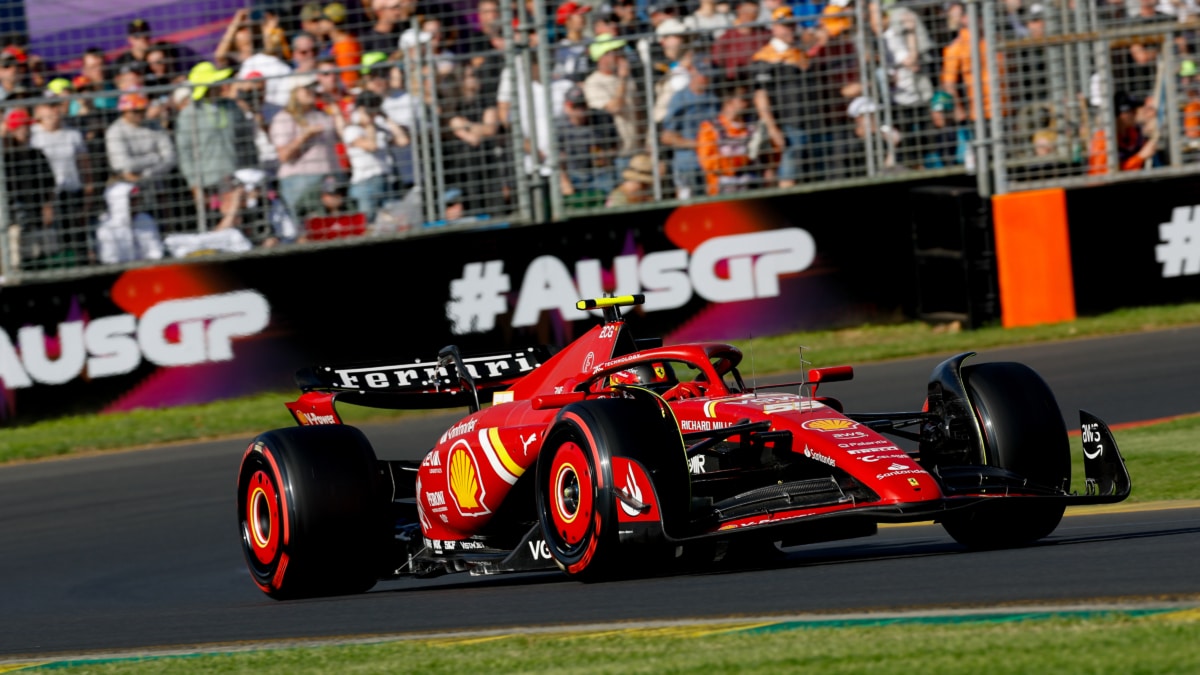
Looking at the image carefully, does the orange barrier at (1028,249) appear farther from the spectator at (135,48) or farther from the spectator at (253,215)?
the spectator at (135,48)

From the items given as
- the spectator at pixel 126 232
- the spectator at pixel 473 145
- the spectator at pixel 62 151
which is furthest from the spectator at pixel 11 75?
the spectator at pixel 473 145

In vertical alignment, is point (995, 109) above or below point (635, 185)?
above

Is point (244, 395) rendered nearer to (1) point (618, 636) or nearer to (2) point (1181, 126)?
(2) point (1181, 126)

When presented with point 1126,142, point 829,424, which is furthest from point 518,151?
point 829,424

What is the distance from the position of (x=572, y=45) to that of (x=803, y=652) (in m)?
10.6

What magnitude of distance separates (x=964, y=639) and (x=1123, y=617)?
0.50 meters

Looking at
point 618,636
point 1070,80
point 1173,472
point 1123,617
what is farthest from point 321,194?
point 1123,617

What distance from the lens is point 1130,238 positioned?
623 inches

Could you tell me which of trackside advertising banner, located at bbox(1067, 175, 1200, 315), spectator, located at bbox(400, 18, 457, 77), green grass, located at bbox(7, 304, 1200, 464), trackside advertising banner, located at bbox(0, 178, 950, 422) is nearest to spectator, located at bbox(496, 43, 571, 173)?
spectator, located at bbox(400, 18, 457, 77)

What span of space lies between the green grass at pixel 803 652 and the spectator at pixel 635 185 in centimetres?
968

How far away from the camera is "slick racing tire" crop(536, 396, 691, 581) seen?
6.65 meters

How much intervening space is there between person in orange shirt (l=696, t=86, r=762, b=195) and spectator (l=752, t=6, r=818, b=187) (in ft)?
0.53

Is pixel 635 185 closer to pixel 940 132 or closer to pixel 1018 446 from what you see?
pixel 940 132

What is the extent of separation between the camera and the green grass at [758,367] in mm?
13984
